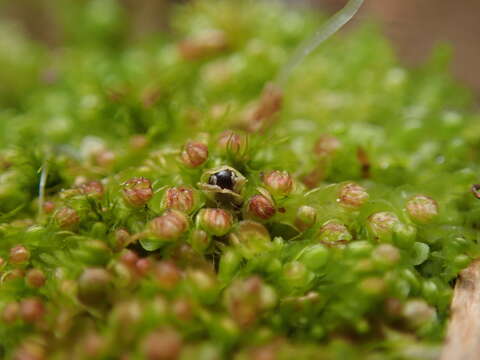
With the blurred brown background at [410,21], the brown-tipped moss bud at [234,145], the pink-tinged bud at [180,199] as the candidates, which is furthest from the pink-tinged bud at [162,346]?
the blurred brown background at [410,21]

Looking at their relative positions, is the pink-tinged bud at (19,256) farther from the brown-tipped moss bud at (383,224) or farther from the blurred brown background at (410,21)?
the blurred brown background at (410,21)

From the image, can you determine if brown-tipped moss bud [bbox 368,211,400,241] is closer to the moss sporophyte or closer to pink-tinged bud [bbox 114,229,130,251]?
the moss sporophyte

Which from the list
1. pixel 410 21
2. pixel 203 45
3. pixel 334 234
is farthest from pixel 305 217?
pixel 410 21

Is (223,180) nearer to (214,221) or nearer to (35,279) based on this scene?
(214,221)

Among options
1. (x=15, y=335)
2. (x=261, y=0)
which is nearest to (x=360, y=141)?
(x=15, y=335)

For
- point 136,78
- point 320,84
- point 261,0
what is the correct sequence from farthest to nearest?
point 261,0
point 136,78
point 320,84

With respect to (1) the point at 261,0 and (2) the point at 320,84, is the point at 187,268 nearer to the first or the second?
(2) the point at 320,84

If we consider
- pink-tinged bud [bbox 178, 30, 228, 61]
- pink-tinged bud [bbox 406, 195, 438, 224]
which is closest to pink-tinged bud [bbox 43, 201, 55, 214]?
pink-tinged bud [bbox 406, 195, 438, 224]
